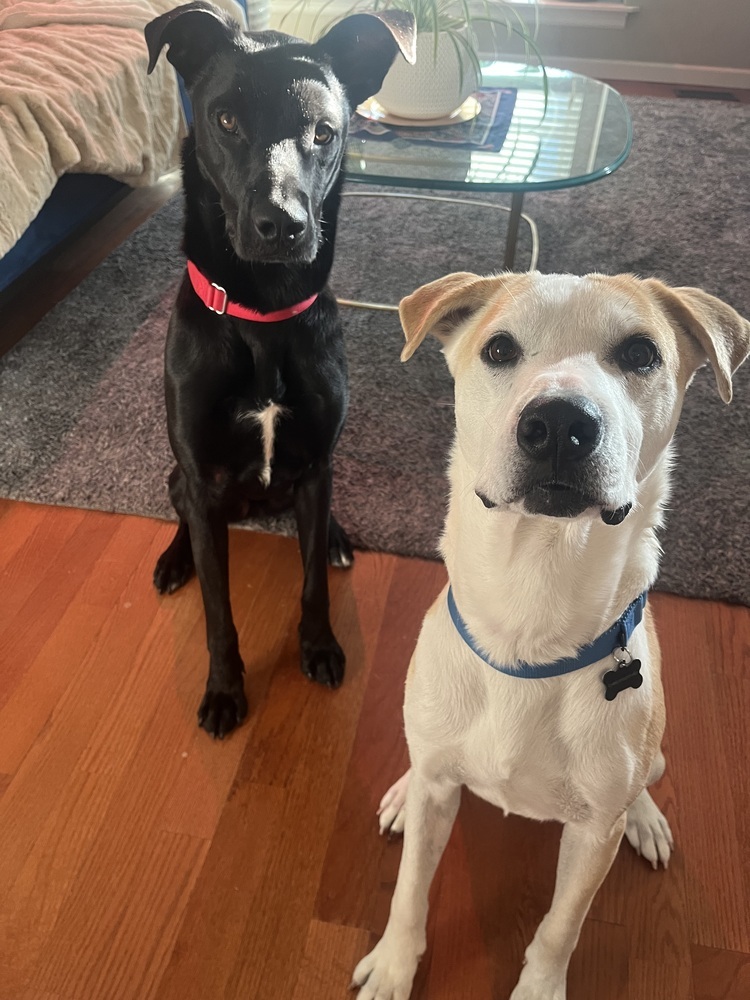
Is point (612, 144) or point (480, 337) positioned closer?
point (480, 337)

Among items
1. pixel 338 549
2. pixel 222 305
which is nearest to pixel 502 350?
pixel 222 305

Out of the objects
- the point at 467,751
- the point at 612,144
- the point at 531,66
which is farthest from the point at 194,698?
the point at 531,66

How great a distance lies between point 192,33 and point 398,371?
122 centimetres

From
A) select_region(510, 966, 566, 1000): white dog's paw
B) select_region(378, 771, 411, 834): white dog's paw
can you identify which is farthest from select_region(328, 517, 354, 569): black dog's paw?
select_region(510, 966, 566, 1000): white dog's paw

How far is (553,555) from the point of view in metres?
0.97

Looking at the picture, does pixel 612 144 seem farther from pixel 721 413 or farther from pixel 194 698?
pixel 194 698

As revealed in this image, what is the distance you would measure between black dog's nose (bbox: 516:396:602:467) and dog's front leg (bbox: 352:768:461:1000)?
22.0 inches

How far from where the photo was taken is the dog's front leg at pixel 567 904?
107 cm

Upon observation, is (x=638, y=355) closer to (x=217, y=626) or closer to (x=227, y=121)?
(x=227, y=121)

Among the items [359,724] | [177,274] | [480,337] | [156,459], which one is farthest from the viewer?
[177,274]

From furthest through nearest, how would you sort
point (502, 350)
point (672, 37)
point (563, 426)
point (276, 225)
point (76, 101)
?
point (672, 37)
point (76, 101)
point (276, 225)
point (502, 350)
point (563, 426)

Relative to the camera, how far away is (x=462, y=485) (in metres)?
1.03

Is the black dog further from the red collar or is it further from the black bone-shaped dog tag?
the black bone-shaped dog tag

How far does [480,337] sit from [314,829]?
3.08 ft
